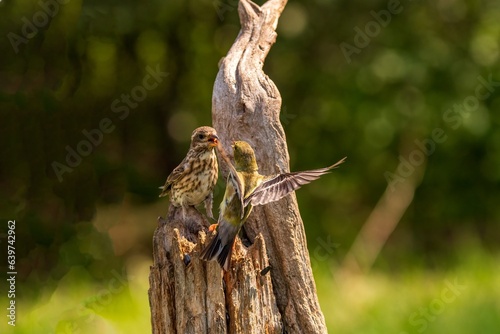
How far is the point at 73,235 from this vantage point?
344 inches

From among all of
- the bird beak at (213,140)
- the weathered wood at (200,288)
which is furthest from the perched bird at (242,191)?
the bird beak at (213,140)

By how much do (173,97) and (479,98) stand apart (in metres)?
3.78

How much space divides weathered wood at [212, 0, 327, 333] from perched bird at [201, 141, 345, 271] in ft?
1.04

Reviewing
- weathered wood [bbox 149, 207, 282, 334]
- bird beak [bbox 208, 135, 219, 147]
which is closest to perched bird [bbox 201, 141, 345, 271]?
weathered wood [bbox 149, 207, 282, 334]

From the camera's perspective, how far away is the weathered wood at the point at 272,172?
5508 mm

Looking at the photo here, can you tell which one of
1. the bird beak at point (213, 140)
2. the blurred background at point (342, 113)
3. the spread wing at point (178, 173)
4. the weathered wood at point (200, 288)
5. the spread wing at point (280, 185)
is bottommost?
the weathered wood at point (200, 288)

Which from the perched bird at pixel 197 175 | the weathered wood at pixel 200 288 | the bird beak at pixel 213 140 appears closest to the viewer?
the weathered wood at pixel 200 288

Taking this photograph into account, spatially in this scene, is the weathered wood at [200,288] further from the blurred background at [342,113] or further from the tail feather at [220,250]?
the blurred background at [342,113]

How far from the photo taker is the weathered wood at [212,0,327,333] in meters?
5.51

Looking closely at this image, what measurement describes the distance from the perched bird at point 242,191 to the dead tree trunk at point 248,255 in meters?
0.12

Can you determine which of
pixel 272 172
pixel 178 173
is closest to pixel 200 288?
pixel 272 172

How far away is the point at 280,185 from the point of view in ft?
16.3

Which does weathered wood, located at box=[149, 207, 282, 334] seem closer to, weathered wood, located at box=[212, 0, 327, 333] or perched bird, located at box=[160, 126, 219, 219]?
weathered wood, located at box=[212, 0, 327, 333]

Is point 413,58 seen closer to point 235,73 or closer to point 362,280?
point 362,280
